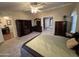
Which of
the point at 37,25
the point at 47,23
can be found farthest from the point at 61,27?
the point at 37,25

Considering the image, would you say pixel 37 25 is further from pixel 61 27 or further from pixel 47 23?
pixel 61 27

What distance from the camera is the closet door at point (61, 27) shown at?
1688 mm

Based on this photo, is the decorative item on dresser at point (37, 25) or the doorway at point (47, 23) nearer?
the doorway at point (47, 23)

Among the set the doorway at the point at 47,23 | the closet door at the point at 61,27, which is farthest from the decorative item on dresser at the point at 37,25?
the closet door at the point at 61,27

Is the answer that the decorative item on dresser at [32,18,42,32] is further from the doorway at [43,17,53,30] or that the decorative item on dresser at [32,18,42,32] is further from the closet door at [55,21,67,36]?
the closet door at [55,21,67,36]

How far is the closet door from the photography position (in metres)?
1.69

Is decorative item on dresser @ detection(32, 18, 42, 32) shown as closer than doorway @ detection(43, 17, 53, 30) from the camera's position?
No

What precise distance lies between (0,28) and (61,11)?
4.53 ft

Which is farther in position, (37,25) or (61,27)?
(37,25)

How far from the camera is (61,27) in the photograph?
175cm

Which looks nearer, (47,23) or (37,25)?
(47,23)

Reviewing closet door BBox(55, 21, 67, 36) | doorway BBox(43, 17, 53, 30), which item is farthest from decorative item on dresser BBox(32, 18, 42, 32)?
closet door BBox(55, 21, 67, 36)

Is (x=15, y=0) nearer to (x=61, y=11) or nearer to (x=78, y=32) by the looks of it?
(x=61, y=11)

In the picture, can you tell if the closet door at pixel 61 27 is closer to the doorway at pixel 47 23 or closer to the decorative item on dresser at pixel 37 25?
the doorway at pixel 47 23
